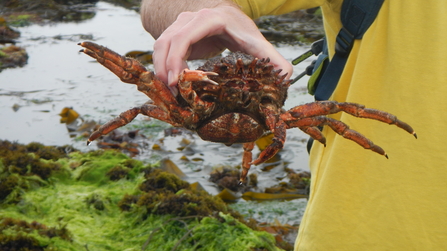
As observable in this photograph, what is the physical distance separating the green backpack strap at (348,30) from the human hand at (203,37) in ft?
1.53

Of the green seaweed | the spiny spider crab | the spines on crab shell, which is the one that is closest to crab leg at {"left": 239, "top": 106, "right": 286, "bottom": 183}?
the spiny spider crab

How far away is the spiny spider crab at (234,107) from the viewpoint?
1.92 m

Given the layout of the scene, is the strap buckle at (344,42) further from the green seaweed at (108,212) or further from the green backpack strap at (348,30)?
the green seaweed at (108,212)

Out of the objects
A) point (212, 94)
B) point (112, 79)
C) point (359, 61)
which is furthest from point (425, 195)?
point (112, 79)

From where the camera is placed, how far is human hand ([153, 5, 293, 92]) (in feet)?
5.55

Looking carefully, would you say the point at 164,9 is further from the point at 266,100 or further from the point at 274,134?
the point at 274,134

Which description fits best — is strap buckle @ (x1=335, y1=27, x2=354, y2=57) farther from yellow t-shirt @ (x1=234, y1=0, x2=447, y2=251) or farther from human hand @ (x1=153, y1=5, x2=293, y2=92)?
human hand @ (x1=153, y1=5, x2=293, y2=92)

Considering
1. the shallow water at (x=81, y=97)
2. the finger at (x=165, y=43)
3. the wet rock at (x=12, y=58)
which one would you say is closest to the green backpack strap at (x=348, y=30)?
the finger at (x=165, y=43)

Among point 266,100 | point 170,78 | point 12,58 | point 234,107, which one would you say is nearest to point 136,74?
point 170,78

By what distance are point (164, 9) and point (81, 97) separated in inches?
248

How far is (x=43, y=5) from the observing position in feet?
55.7

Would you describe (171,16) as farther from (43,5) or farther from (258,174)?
(43,5)

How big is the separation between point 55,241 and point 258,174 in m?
2.99

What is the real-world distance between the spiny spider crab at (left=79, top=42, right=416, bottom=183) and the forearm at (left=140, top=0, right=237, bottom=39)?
26 centimetres
